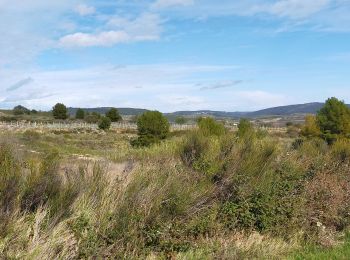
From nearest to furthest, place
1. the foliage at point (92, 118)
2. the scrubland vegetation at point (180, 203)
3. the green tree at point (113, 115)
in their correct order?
the scrubland vegetation at point (180, 203)
the foliage at point (92, 118)
the green tree at point (113, 115)

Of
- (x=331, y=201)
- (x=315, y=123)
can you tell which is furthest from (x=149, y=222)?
(x=315, y=123)

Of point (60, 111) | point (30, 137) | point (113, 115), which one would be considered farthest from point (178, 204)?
point (60, 111)

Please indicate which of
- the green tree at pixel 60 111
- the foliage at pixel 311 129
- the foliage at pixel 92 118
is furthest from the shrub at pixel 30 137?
the green tree at pixel 60 111

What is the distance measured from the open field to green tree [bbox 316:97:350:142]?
35366 millimetres

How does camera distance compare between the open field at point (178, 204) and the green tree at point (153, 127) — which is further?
the green tree at point (153, 127)

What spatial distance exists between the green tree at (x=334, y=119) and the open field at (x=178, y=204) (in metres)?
35.4

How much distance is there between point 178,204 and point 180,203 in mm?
65

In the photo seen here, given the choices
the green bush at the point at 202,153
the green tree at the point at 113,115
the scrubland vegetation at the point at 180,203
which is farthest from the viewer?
the green tree at the point at 113,115

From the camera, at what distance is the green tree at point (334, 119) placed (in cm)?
4650

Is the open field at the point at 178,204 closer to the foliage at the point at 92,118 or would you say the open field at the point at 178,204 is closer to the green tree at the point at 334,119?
the green tree at the point at 334,119

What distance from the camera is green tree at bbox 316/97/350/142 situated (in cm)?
4650

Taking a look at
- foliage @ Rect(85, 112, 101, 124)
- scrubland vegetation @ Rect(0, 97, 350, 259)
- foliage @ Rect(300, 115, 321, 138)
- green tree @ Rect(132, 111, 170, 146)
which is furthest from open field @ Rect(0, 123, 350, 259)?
foliage @ Rect(85, 112, 101, 124)

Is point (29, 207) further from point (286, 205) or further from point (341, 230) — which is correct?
point (341, 230)

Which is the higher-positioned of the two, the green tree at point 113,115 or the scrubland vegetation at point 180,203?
the green tree at point 113,115
